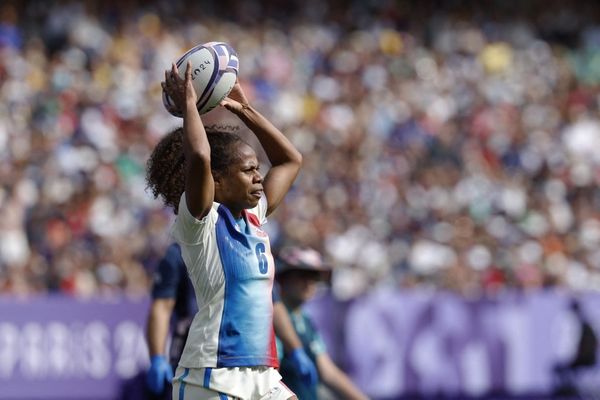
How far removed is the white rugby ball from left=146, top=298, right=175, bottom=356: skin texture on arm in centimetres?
193

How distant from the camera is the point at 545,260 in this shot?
15953mm

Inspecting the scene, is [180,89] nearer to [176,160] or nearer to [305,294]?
[176,160]

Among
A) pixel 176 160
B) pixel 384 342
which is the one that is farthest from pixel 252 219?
pixel 384 342

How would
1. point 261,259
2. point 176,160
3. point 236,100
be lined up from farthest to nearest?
point 236,100 → point 176,160 → point 261,259

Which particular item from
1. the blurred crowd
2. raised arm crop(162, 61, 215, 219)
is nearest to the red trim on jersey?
raised arm crop(162, 61, 215, 219)

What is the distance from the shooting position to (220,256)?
15.7 feet

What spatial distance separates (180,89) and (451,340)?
27.8 feet

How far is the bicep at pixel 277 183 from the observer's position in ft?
17.6

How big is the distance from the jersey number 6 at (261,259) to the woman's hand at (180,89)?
581mm

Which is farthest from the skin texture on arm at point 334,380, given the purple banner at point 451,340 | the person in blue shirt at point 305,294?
the purple banner at point 451,340

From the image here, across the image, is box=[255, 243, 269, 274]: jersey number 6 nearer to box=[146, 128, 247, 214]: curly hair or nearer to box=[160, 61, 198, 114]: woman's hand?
box=[146, 128, 247, 214]: curly hair

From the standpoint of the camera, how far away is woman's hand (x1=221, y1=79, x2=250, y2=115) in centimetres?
526

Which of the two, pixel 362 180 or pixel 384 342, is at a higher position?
pixel 362 180

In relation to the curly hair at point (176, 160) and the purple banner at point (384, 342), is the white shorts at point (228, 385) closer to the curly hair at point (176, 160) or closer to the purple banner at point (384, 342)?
the curly hair at point (176, 160)
